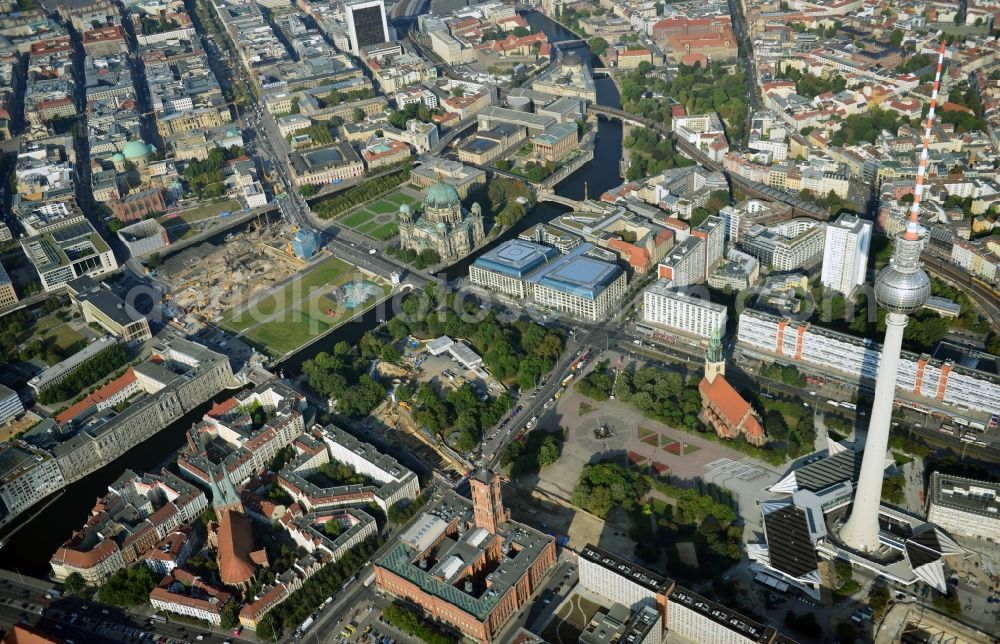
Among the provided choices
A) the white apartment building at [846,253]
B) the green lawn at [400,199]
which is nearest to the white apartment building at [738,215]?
the white apartment building at [846,253]

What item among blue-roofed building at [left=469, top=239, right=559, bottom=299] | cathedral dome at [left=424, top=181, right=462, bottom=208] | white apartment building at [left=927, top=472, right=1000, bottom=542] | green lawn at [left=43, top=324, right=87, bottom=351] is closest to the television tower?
white apartment building at [left=927, top=472, right=1000, bottom=542]

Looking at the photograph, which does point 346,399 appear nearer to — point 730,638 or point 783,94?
point 730,638

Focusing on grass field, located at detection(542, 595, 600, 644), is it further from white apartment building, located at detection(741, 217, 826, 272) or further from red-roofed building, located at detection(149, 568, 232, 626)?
white apartment building, located at detection(741, 217, 826, 272)

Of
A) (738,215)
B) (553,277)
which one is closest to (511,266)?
(553,277)

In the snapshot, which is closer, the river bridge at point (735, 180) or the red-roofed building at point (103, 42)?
the river bridge at point (735, 180)

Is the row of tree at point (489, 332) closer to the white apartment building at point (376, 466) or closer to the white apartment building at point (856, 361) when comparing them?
the white apartment building at point (376, 466)

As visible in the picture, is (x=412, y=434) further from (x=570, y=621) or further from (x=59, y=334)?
(x=59, y=334)
